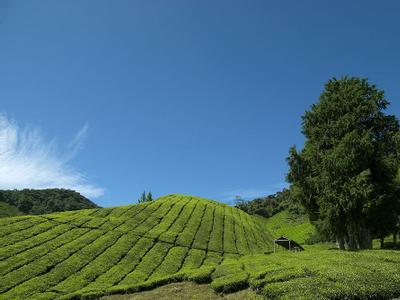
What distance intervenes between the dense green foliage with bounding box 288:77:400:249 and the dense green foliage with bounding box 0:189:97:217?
402 ft

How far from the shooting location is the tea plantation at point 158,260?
24.4 metres

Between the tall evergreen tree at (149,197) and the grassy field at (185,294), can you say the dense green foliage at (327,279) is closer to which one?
the grassy field at (185,294)

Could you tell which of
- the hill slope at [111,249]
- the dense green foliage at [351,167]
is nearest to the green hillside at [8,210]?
the hill slope at [111,249]

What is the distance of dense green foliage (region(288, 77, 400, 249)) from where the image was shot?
45844 millimetres

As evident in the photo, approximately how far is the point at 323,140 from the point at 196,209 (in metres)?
38.6

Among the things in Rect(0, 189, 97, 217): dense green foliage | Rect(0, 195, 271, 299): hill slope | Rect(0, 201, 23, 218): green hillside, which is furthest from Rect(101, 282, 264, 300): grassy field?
Rect(0, 201, 23, 218): green hillside

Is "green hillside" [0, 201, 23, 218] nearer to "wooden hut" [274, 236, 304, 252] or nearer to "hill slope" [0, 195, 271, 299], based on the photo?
"hill slope" [0, 195, 271, 299]

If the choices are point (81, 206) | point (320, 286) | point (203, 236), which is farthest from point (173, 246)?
point (81, 206)

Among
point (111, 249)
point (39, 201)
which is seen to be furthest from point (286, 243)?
point (39, 201)

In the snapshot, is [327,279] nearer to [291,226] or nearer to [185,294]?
[185,294]

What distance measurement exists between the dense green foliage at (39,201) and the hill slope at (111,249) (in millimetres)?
94619

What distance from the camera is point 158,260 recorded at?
46.0 meters

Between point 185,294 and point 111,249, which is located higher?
point 111,249

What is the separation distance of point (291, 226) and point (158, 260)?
351ft
